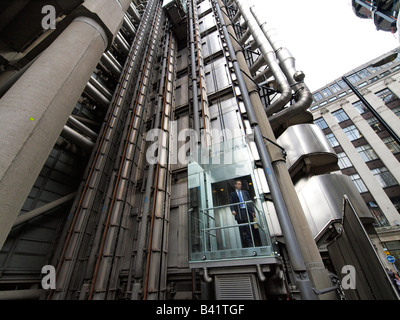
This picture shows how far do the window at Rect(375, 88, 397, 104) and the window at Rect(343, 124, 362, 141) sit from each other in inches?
195

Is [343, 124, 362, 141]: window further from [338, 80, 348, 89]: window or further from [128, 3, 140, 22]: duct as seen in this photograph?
[128, 3, 140, 22]: duct

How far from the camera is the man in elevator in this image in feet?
13.0

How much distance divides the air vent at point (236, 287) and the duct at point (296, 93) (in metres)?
7.58

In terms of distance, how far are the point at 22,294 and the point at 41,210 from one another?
9.45 feet

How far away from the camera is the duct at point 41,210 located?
257 inches

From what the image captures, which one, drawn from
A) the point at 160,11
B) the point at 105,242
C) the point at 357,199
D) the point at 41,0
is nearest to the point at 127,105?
the point at 105,242

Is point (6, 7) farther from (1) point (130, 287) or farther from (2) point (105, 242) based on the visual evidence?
(1) point (130, 287)

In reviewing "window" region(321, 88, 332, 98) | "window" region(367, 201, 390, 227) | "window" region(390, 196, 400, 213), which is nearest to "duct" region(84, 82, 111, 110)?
"window" region(367, 201, 390, 227)

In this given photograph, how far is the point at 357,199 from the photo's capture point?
277 inches

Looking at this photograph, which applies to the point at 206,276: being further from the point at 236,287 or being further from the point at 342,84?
the point at 342,84

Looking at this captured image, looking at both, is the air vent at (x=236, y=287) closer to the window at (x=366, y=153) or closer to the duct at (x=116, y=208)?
the duct at (x=116, y=208)

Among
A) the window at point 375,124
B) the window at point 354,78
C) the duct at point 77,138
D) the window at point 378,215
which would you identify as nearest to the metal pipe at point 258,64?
the duct at point 77,138

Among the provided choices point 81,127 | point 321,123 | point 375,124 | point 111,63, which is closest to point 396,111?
point 375,124
